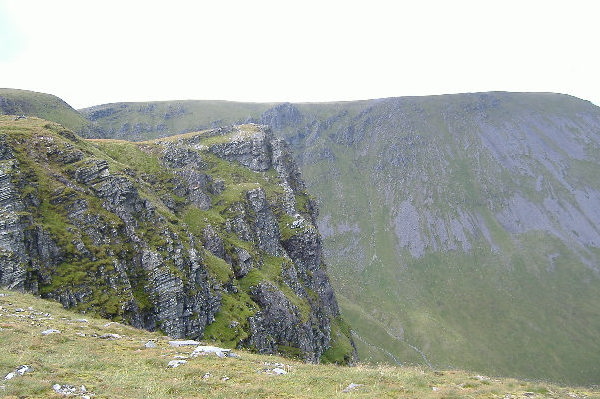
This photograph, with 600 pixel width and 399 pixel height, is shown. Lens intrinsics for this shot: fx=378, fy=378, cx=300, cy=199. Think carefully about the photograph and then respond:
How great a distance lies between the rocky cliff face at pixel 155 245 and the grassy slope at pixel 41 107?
365 ft

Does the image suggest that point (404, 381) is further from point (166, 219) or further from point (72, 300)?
point (166, 219)

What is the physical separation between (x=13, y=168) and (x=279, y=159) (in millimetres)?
72496

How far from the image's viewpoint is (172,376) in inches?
770

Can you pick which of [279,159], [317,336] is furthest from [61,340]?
[279,159]

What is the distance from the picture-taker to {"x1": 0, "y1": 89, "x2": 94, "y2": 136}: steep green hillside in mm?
167625

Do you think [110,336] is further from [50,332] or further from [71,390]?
[71,390]

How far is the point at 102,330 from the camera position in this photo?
96.6 feet

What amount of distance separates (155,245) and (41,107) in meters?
170

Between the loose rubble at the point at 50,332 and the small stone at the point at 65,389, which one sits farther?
the loose rubble at the point at 50,332

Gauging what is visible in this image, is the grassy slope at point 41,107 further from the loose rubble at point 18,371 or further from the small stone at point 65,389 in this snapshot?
the small stone at point 65,389

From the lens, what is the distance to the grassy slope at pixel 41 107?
16812cm

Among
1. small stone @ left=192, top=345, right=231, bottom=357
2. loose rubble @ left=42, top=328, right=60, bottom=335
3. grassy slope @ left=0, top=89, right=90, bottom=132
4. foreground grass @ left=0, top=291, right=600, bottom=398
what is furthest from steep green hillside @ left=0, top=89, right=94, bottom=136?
small stone @ left=192, top=345, right=231, bottom=357

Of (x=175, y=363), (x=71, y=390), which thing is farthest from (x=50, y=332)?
(x=71, y=390)

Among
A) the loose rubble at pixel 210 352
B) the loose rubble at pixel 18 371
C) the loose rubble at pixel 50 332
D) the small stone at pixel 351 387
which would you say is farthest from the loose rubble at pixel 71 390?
the small stone at pixel 351 387
